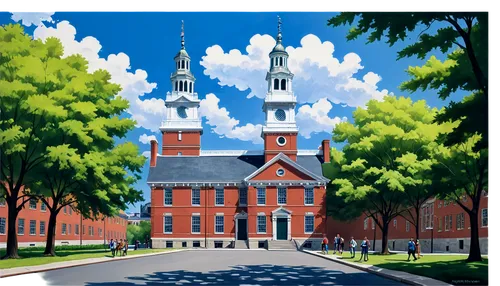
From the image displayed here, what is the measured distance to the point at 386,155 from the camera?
3766cm

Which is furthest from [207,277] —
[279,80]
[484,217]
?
[484,217]

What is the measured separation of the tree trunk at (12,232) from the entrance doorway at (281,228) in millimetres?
33697

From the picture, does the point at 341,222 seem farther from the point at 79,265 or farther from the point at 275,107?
the point at 79,265

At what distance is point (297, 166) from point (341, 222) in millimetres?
7670

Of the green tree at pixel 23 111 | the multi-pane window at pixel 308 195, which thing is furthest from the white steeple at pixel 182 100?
the multi-pane window at pixel 308 195

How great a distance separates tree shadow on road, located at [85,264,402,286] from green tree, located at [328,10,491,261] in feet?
19.1

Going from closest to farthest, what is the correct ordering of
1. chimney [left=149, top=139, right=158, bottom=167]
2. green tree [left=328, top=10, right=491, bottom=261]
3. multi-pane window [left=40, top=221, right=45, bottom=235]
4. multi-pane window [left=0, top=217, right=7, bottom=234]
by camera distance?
green tree [left=328, top=10, right=491, bottom=261], chimney [left=149, top=139, right=158, bottom=167], multi-pane window [left=0, top=217, right=7, bottom=234], multi-pane window [left=40, top=221, right=45, bottom=235]

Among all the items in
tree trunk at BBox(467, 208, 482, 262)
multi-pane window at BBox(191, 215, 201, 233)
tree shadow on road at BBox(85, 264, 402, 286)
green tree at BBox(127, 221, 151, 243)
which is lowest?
green tree at BBox(127, 221, 151, 243)

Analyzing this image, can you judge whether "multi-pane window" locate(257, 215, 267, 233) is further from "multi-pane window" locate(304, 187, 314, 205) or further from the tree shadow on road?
the tree shadow on road

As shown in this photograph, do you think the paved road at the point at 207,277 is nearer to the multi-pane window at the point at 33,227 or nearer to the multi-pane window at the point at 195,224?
the multi-pane window at the point at 33,227

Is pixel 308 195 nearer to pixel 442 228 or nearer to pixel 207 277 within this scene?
pixel 442 228

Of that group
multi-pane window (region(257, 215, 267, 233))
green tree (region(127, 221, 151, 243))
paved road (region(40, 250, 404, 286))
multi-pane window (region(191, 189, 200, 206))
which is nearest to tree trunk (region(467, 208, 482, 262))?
paved road (region(40, 250, 404, 286))

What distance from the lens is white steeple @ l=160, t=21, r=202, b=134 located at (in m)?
17.2

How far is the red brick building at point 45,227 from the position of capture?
81.9 feet
